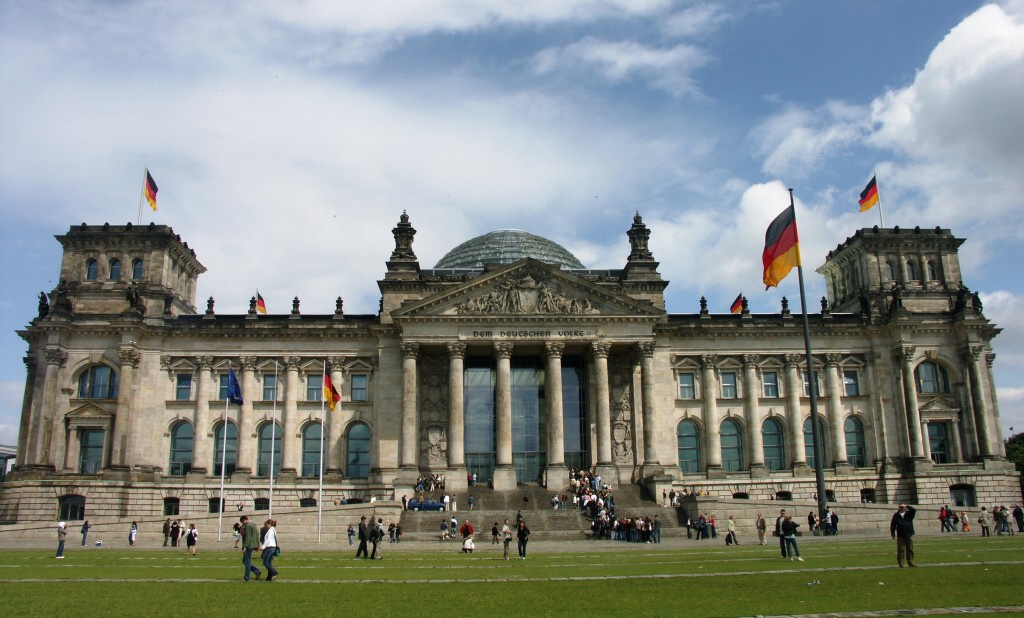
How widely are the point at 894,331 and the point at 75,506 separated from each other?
211 feet

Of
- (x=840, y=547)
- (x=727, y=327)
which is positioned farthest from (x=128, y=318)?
(x=840, y=547)

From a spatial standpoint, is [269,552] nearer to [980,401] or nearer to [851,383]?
[851,383]

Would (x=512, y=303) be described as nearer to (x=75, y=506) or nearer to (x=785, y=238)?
(x=785, y=238)

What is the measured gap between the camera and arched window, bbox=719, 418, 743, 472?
69312 millimetres

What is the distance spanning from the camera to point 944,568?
25.3 metres

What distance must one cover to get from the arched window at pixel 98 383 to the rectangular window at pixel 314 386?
14478mm

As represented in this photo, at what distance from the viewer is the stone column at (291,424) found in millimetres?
66812

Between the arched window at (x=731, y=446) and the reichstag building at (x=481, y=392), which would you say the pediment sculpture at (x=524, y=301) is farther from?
the arched window at (x=731, y=446)

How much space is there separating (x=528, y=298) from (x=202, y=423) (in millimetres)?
27023

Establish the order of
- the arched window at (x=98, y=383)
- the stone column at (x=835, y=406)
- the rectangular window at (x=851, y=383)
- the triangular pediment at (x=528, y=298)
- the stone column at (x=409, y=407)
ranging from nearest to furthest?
the stone column at (x=409, y=407) → the triangular pediment at (x=528, y=298) → the arched window at (x=98, y=383) → the stone column at (x=835, y=406) → the rectangular window at (x=851, y=383)

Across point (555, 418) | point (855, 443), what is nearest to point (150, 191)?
point (555, 418)

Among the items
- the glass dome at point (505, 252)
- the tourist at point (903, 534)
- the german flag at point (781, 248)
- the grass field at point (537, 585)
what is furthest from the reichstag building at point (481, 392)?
the tourist at point (903, 534)

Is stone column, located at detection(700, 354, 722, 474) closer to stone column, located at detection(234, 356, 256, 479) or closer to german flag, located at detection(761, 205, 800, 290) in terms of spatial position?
german flag, located at detection(761, 205, 800, 290)

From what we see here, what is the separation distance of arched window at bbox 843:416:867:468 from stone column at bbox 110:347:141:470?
56003 millimetres
